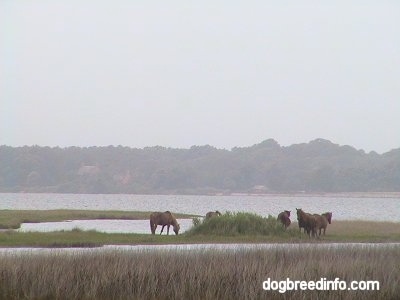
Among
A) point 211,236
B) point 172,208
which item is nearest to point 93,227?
point 211,236

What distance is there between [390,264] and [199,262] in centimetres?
440

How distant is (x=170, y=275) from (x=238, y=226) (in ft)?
54.9

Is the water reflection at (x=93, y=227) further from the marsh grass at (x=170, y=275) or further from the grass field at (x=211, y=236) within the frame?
the marsh grass at (x=170, y=275)

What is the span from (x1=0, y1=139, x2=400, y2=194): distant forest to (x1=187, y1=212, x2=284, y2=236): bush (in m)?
121

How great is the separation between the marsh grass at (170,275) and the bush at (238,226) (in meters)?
14.1

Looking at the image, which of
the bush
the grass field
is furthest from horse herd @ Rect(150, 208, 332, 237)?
the bush

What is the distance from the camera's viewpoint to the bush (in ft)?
101

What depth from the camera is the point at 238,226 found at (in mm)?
31375

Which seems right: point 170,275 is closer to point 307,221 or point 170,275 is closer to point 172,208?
point 307,221

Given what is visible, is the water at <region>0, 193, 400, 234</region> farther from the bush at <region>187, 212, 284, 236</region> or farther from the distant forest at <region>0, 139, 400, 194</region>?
the distant forest at <region>0, 139, 400, 194</region>

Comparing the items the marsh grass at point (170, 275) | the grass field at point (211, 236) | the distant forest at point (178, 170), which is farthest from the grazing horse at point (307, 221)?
the distant forest at point (178, 170)

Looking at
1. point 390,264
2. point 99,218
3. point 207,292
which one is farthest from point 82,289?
point 99,218

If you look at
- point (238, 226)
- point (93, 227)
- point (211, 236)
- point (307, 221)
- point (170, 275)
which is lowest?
point (170, 275)

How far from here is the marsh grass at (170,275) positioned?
14.0 metres
